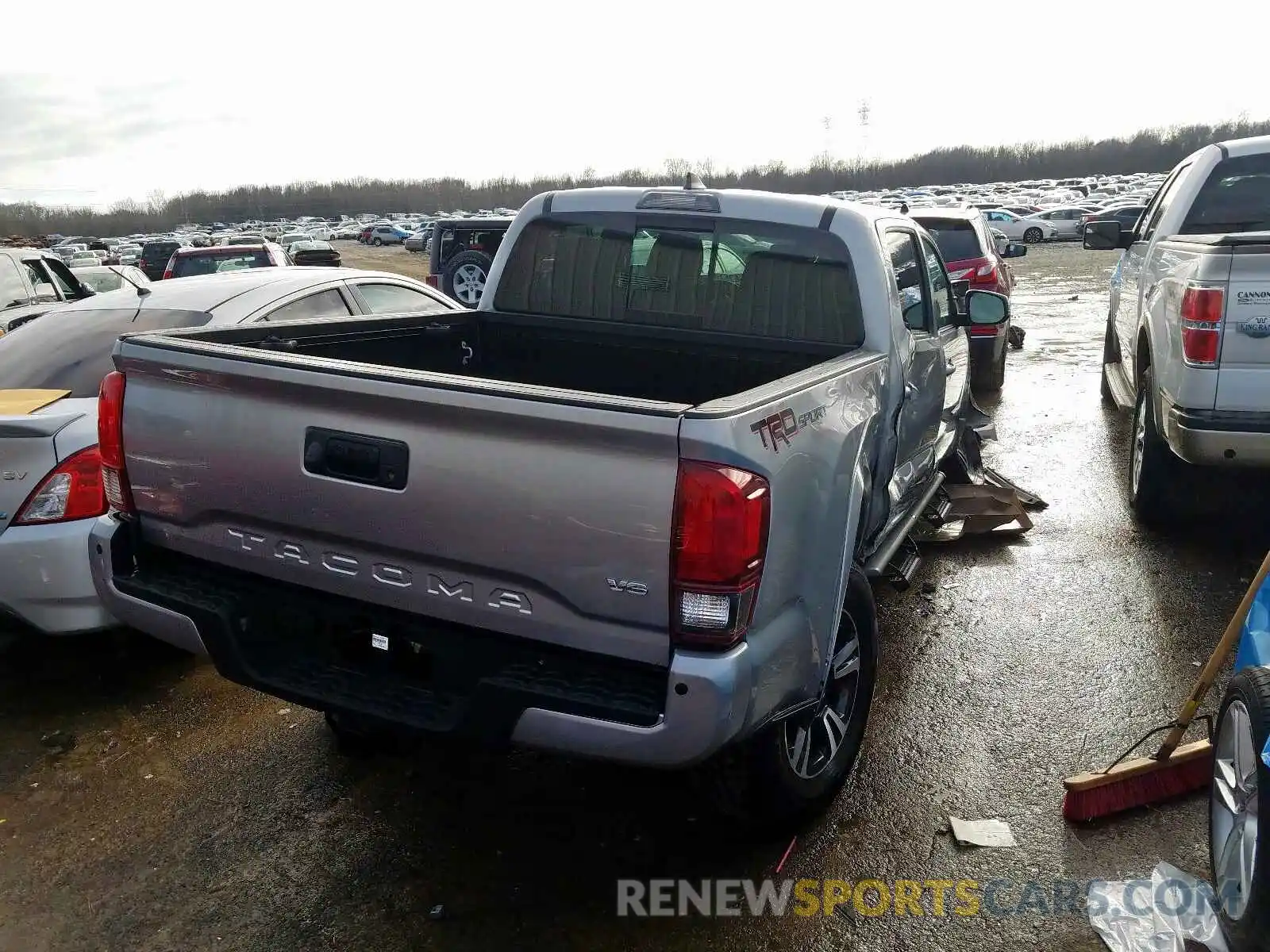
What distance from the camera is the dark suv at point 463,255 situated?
13.4 m

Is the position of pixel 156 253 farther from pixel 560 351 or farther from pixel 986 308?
pixel 986 308

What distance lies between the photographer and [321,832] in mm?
3295

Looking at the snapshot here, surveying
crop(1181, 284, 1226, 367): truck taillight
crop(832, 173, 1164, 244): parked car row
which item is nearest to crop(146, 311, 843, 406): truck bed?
crop(1181, 284, 1226, 367): truck taillight

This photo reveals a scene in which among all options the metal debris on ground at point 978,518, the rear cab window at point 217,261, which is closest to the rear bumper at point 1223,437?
the metal debris on ground at point 978,518

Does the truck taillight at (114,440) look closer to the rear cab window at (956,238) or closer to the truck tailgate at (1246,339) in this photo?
the truck tailgate at (1246,339)

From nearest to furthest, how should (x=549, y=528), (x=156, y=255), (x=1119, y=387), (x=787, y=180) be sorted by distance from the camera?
1. (x=549, y=528)
2. (x=1119, y=387)
3. (x=156, y=255)
4. (x=787, y=180)

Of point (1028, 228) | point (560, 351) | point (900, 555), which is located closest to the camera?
point (560, 351)

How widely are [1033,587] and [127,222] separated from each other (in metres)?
110

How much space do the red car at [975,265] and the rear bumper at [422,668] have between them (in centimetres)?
846

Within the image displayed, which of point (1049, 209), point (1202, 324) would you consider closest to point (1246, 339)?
→ point (1202, 324)

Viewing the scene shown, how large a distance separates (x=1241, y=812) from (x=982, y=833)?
853 mm

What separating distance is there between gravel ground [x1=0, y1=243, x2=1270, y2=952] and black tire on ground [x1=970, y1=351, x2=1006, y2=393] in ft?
17.6

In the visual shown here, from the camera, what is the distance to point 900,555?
5.35 m

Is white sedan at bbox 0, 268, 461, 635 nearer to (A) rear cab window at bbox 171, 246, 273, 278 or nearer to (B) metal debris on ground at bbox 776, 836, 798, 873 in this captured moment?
(B) metal debris on ground at bbox 776, 836, 798, 873
